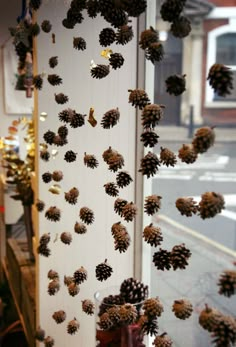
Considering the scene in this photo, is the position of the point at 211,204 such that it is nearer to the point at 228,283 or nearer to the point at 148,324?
the point at 228,283

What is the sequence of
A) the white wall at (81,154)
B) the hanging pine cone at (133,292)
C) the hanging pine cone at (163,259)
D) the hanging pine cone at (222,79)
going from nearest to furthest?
the hanging pine cone at (222,79) < the hanging pine cone at (163,259) < the hanging pine cone at (133,292) < the white wall at (81,154)

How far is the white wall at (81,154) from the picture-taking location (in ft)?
4.47

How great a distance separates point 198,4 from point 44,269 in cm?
94

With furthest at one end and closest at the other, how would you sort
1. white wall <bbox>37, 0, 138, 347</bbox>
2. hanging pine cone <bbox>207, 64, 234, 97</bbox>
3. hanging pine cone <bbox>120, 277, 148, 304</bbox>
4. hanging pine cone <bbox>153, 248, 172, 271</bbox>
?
1. white wall <bbox>37, 0, 138, 347</bbox>
2. hanging pine cone <bbox>120, 277, 148, 304</bbox>
3. hanging pine cone <bbox>153, 248, 172, 271</bbox>
4. hanging pine cone <bbox>207, 64, 234, 97</bbox>

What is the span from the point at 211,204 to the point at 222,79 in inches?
5.8

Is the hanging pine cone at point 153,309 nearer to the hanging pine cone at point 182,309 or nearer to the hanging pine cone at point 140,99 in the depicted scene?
the hanging pine cone at point 182,309

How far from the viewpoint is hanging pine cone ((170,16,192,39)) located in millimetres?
591

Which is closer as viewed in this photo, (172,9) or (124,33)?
(172,9)

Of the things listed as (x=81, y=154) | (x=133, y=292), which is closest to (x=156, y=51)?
(x=133, y=292)

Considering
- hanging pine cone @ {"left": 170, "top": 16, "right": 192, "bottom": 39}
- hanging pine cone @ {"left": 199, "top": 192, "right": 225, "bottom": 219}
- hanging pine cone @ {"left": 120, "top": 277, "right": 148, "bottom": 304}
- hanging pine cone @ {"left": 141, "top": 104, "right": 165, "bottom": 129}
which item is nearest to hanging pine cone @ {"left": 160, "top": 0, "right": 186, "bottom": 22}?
hanging pine cone @ {"left": 170, "top": 16, "right": 192, "bottom": 39}

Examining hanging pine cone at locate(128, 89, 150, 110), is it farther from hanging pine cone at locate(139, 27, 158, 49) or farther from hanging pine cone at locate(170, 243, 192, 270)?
hanging pine cone at locate(170, 243, 192, 270)

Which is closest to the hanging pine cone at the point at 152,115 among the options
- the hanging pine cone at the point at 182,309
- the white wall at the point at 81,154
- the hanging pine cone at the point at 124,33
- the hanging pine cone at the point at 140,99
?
the hanging pine cone at the point at 140,99

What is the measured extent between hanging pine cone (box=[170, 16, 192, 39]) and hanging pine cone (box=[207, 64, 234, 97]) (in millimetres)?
81

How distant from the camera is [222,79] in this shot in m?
0.54
